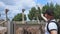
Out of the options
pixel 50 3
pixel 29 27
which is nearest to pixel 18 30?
pixel 29 27

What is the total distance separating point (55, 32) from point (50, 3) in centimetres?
585

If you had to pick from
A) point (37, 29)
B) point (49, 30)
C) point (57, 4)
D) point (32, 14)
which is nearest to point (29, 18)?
point (32, 14)

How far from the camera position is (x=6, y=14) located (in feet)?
26.0

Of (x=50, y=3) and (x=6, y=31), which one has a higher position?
(x=50, y=3)

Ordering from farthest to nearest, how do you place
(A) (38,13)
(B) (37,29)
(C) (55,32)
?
(A) (38,13) < (B) (37,29) < (C) (55,32)

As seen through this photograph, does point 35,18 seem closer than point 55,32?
No

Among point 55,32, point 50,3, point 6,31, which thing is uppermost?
point 50,3

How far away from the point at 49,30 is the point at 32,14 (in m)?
5.97

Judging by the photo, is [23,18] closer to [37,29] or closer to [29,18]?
[29,18]

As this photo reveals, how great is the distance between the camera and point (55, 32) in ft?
6.89

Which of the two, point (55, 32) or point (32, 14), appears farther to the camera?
point (32, 14)

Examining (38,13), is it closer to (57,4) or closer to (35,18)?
(35,18)

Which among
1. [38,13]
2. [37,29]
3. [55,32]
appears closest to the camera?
[55,32]

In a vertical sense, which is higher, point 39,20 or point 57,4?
point 57,4
